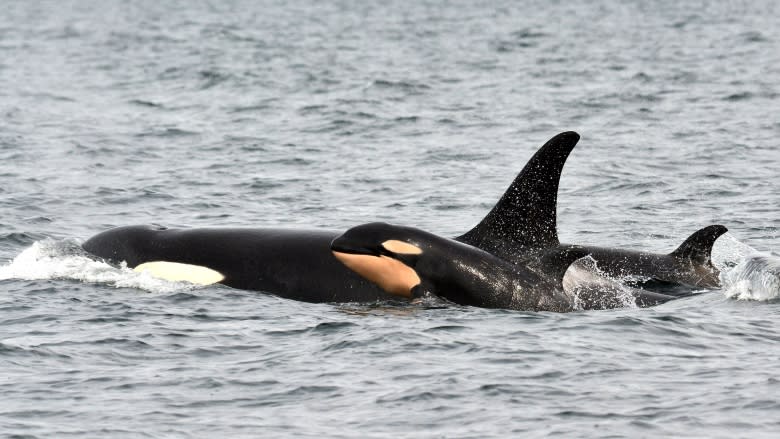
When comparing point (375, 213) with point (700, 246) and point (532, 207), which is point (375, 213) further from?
point (532, 207)

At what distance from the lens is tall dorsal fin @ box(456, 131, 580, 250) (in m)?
15.3

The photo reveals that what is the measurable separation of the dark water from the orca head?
43cm

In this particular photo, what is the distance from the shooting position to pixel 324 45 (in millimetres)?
58969

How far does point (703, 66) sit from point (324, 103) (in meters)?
15.5

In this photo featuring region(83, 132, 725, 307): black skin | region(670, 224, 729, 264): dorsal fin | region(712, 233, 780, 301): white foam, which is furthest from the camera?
region(670, 224, 729, 264): dorsal fin

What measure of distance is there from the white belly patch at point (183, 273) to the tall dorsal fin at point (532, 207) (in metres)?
3.02

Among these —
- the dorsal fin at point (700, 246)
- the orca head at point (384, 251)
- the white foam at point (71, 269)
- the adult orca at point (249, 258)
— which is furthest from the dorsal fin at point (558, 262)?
the white foam at point (71, 269)

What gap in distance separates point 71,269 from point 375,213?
656 cm

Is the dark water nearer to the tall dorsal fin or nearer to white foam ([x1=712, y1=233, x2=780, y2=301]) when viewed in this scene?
white foam ([x1=712, y1=233, x2=780, y2=301])

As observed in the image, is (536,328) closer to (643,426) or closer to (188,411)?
(643,426)

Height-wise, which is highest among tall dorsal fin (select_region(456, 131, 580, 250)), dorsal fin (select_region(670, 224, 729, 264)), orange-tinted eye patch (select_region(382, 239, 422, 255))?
tall dorsal fin (select_region(456, 131, 580, 250))

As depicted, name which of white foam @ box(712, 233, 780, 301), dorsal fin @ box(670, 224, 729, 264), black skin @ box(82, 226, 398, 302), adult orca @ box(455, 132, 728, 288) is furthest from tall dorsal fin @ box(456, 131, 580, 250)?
dorsal fin @ box(670, 224, 729, 264)

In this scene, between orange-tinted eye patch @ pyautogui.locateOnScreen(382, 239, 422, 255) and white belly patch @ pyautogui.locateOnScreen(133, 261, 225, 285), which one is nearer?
orange-tinted eye patch @ pyautogui.locateOnScreen(382, 239, 422, 255)

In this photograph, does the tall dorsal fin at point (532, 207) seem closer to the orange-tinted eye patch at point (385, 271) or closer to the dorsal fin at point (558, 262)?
the dorsal fin at point (558, 262)
